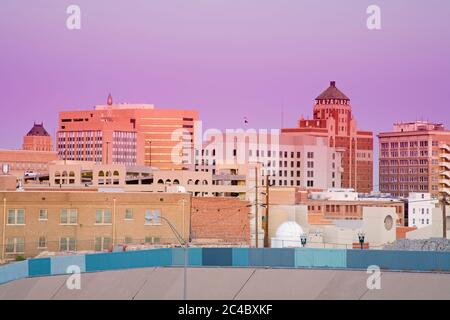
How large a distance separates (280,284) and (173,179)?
56839 mm

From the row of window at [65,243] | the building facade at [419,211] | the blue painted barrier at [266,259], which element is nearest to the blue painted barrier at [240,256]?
the blue painted barrier at [266,259]

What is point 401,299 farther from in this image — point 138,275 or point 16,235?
point 16,235

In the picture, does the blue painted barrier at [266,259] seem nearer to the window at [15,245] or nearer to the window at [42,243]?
the window at [42,243]

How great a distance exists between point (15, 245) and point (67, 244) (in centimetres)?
351

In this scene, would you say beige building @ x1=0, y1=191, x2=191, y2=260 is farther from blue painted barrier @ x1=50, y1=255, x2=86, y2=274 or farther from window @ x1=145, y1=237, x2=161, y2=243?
blue painted barrier @ x1=50, y1=255, x2=86, y2=274

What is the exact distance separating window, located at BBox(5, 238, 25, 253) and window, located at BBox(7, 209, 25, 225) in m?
1.14

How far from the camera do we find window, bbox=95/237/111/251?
310 feet

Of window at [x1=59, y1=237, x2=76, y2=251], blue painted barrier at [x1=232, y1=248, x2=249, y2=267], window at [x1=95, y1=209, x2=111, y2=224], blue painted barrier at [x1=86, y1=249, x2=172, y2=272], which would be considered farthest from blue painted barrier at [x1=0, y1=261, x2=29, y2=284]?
window at [x1=95, y1=209, x2=111, y2=224]

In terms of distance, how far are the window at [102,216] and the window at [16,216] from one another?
16.0 feet

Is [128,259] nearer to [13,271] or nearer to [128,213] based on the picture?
[13,271]

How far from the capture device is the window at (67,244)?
94062 mm

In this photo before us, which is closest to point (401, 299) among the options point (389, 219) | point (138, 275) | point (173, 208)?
point (138, 275)

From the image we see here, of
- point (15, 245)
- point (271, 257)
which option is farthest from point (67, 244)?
point (271, 257)

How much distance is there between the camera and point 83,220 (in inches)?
3750
